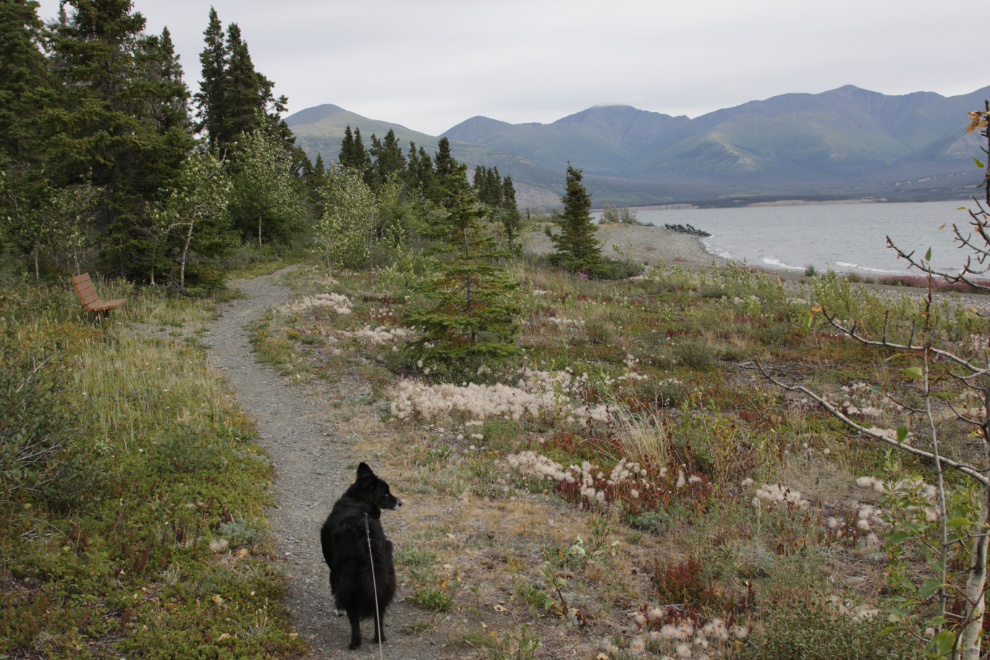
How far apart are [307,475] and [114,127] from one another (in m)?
15.1

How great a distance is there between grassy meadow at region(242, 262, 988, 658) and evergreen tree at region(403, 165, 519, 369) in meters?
0.65

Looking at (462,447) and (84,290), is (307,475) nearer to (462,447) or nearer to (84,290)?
(462,447)

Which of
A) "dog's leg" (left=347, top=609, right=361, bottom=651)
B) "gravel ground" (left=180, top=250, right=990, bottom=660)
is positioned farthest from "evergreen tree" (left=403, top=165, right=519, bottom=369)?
"dog's leg" (left=347, top=609, right=361, bottom=651)

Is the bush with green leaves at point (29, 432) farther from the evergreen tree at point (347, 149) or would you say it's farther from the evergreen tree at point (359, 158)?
the evergreen tree at point (347, 149)

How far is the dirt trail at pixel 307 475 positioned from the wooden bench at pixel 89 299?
7.37ft

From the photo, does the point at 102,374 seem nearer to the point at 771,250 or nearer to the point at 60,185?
the point at 60,185

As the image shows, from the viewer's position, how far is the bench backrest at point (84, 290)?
1297 cm

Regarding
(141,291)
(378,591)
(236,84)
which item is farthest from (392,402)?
(236,84)

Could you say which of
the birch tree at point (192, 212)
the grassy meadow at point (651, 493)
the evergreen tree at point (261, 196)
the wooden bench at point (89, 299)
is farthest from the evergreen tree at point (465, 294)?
the evergreen tree at point (261, 196)

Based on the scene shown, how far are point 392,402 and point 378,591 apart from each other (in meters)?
6.00

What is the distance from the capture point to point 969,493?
373 centimetres

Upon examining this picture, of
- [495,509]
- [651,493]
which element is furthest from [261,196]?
[651,493]

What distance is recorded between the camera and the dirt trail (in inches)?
168

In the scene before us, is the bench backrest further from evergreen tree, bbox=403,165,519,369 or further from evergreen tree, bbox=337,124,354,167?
evergreen tree, bbox=337,124,354,167
